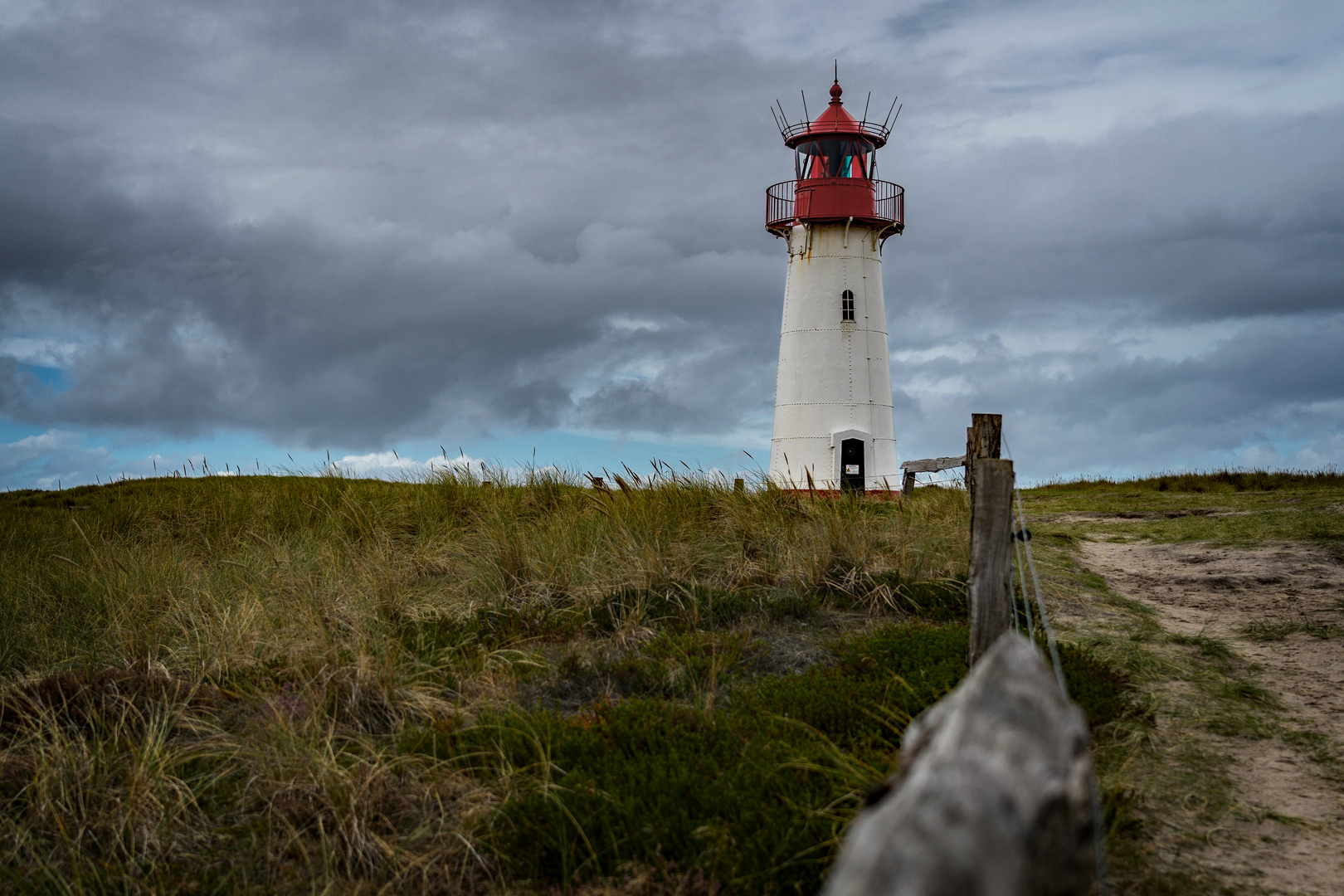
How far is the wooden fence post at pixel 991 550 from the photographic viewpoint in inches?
192

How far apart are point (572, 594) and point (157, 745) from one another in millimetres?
3639

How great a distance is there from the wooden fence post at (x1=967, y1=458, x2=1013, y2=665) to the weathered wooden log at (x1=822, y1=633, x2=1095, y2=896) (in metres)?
2.92

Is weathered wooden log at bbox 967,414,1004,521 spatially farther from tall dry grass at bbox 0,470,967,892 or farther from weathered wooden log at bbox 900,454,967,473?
weathered wooden log at bbox 900,454,967,473

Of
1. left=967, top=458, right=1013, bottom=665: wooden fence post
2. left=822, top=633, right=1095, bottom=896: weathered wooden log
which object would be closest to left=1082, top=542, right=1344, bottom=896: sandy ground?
left=967, top=458, right=1013, bottom=665: wooden fence post

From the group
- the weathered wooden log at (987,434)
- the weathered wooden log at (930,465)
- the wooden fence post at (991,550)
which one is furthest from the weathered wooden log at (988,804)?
the weathered wooden log at (930,465)

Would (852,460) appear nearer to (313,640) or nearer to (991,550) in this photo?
(991,550)

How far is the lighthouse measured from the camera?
68.0 ft

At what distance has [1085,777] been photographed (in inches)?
70.5

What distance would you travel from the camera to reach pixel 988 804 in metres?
1.44

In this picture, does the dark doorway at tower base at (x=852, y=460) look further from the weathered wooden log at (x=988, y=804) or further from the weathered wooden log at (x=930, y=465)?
the weathered wooden log at (x=988, y=804)

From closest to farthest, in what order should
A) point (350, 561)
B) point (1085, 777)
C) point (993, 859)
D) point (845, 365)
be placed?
1. point (993, 859)
2. point (1085, 777)
3. point (350, 561)
4. point (845, 365)

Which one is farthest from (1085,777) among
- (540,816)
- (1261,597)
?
(1261,597)

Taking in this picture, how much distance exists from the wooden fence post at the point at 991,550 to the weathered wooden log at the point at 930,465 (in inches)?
314

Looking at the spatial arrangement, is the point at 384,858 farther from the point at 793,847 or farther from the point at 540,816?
the point at 793,847
